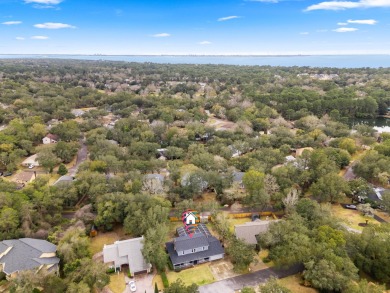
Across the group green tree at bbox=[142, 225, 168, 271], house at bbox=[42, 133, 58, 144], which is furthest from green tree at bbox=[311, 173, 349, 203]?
house at bbox=[42, 133, 58, 144]

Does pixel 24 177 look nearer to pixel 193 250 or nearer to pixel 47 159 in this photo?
pixel 47 159

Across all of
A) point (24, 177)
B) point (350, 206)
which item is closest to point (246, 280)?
point (350, 206)

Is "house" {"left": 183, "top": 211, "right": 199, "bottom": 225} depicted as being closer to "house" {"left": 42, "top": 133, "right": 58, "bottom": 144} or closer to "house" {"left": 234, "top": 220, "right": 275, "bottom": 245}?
"house" {"left": 234, "top": 220, "right": 275, "bottom": 245}

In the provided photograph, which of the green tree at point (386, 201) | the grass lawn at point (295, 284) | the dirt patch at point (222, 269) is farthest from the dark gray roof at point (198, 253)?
the green tree at point (386, 201)

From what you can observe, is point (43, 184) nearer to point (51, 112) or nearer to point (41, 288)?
point (41, 288)

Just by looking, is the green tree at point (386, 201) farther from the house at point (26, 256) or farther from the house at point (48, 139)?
the house at point (48, 139)

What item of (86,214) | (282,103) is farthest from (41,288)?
(282,103)
